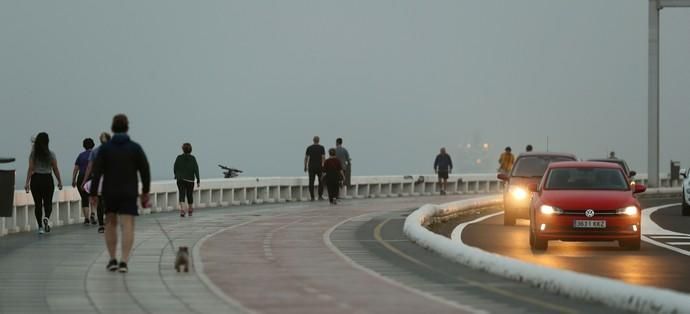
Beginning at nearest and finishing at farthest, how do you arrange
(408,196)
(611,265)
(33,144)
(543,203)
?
(611,265) < (543,203) < (33,144) < (408,196)

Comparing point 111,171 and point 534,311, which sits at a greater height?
point 111,171

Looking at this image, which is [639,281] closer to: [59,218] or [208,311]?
[208,311]

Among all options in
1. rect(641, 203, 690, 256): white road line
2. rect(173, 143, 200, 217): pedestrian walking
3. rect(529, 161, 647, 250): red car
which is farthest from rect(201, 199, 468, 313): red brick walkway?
rect(173, 143, 200, 217): pedestrian walking

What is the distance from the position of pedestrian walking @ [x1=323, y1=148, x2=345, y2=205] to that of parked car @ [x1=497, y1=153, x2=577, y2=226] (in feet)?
39.9

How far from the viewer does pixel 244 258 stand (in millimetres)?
22078

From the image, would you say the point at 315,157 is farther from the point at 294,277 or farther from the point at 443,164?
the point at 294,277

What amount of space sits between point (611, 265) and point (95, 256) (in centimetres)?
732

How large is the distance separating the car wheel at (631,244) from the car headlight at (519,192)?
7.92 metres

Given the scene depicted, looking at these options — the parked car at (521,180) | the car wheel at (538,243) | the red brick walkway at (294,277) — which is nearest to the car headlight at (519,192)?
the parked car at (521,180)

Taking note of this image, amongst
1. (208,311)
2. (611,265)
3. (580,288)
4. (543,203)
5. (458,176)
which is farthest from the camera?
(458,176)

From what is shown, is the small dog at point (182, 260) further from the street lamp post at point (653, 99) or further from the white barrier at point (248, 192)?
the street lamp post at point (653, 99)

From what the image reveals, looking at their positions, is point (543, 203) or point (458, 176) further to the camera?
point (458, 176)

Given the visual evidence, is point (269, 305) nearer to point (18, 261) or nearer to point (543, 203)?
point (18, 261)

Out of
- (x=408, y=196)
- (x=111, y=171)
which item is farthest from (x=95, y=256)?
(x=408, y=196)
